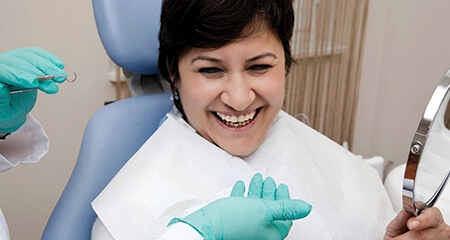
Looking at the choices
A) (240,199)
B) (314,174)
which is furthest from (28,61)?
(314,174)

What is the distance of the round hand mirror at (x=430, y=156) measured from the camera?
25.6 inches

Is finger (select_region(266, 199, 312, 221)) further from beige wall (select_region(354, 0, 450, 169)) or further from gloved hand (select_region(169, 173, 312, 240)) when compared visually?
beige wall (select_region(354, 0, 450, 169))

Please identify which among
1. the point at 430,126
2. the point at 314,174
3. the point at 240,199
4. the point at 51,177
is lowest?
the point at 51,177

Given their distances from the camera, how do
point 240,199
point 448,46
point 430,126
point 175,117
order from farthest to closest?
point 448,46 < point 175,117 < point 240,199 < point 430,126

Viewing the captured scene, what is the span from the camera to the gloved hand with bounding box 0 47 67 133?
34.2 inches

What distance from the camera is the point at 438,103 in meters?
0.65

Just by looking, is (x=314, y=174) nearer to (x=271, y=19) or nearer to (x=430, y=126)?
(x=271, y=19)

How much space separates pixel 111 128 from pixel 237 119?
0.33 meters

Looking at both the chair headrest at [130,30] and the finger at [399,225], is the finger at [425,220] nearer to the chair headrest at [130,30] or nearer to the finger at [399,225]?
the finger at [399,225]

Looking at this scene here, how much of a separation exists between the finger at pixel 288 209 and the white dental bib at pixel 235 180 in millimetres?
192

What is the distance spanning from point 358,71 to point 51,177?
1.71 meters

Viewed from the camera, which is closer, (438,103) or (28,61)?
(438,103)

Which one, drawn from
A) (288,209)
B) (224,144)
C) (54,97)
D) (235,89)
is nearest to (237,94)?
(235,89)

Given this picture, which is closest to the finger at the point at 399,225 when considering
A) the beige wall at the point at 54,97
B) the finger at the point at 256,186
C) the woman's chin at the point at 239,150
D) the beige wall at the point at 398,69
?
the finger at the point at 256,186
